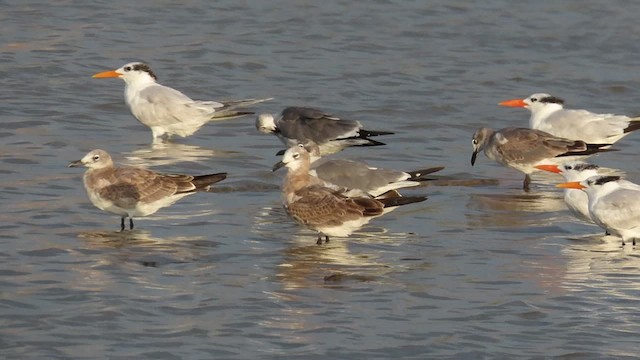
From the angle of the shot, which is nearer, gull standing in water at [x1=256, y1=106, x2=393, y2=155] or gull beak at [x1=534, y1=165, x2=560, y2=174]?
gull beak at [x1=534, y1=165, x2=560, y2=174]

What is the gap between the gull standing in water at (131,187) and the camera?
11.6m

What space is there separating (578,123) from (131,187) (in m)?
6.07

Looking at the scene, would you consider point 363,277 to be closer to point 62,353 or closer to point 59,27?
point 62,353

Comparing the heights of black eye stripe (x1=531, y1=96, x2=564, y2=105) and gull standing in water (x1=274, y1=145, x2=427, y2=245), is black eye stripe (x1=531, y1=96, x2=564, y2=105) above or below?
above

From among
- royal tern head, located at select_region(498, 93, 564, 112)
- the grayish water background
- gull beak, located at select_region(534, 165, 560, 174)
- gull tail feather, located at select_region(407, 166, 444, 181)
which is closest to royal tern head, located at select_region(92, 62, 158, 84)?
the grayish water background

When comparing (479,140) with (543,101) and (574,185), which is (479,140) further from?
(574,185)

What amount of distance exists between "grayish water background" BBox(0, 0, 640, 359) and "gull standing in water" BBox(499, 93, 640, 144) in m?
0.32

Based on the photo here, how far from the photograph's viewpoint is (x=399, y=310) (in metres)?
9.36

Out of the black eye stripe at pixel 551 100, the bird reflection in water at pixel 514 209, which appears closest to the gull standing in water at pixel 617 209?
the bird reflection in water at pixel 514 209

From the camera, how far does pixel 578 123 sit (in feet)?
51.8

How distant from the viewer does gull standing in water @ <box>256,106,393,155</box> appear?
49.6ft

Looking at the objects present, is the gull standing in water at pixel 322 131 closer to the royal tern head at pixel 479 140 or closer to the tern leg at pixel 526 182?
the royal tern head at pixel 479 140

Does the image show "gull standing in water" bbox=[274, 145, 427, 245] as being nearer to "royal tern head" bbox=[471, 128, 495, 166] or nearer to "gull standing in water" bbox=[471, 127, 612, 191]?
"gull standing in water" bbox=[471, 127, 612, 191]

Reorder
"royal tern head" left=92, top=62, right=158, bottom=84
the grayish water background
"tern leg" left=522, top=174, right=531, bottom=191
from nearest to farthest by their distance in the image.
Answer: the grayish water background
"tern leg" left=522, top=174, right=531, bottom=191
"royal tern head" left=92, top=62, right=158, bottom=84
